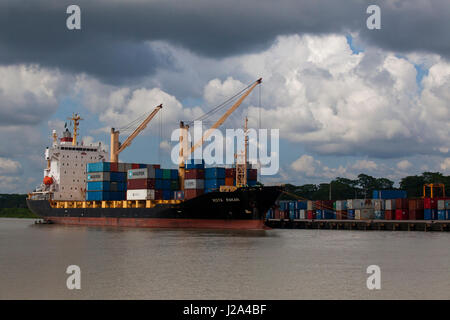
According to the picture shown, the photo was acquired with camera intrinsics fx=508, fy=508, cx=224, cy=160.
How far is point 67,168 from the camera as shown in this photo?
84.5 metres

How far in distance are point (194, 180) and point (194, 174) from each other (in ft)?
2.54

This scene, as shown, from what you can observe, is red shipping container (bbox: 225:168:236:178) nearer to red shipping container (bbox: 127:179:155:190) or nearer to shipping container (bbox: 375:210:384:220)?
red shipping container (bbox: 127:179:155:190)

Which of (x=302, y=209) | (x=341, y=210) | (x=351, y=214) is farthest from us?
(x=302, y=209)

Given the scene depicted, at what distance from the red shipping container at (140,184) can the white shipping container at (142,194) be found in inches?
18.0

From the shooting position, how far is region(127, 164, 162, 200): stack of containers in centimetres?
6656

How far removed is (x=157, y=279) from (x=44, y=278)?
223 inches

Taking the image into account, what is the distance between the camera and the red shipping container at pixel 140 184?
66750 mm

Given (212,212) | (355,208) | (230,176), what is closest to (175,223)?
(212,212)

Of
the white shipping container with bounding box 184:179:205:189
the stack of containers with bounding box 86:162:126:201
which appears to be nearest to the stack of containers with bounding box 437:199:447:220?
the white shipping container with bounding box 184:179:205:189

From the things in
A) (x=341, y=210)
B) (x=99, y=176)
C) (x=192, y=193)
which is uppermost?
→ (x=99, y=176)

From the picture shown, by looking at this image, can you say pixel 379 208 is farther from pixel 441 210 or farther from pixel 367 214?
pixel 441 210

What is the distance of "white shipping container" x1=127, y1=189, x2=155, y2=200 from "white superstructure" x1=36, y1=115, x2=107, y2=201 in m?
20.1
